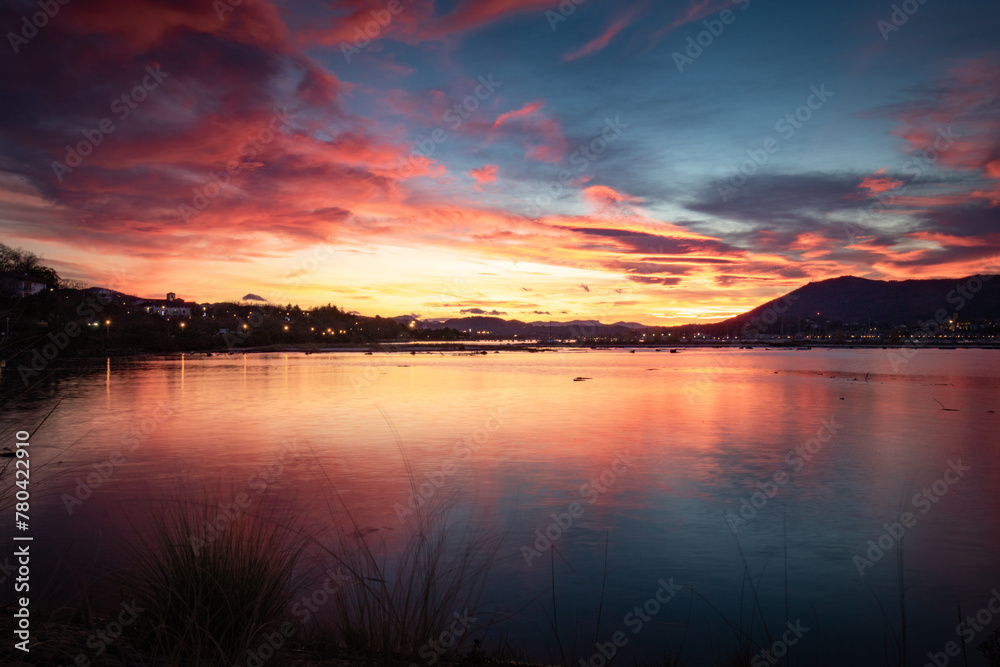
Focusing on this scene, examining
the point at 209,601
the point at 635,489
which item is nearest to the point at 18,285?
the point at 635,489

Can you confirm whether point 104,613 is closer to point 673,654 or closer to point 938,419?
point 673,654

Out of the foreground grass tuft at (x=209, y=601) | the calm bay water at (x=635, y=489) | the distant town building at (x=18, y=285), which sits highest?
the distant town building at (x=18, y=285)

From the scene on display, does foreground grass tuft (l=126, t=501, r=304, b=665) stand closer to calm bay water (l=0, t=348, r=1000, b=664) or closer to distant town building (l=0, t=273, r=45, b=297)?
calm bay water (l=0, t=348, r=1000, b=664)

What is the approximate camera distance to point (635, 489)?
1320 centimetres

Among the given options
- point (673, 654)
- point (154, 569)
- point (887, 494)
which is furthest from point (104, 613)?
point (887, 494)

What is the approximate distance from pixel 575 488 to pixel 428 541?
4622mm

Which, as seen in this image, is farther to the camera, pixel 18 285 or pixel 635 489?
pixel 18 285

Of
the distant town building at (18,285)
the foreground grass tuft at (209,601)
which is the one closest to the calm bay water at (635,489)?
the foreground grass tuft at (209,601)

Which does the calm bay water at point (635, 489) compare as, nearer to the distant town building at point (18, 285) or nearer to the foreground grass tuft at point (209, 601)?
the foreground grass tuft at point (209, 601)

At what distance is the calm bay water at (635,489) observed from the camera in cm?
745

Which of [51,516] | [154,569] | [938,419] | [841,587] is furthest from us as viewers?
[938,419]

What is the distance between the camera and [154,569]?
5582 mm

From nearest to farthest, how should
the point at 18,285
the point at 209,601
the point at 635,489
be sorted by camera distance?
the point at 209,601
the point at 635,489
the point at 18,285

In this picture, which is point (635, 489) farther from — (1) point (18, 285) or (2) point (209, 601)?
(1) point (18, 285)
